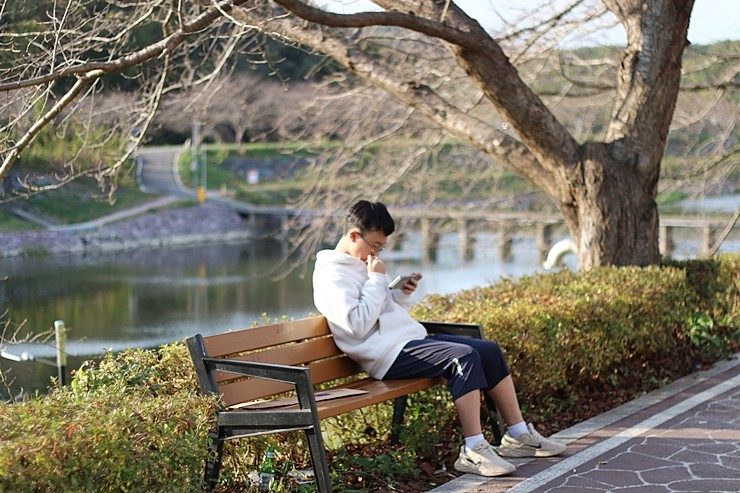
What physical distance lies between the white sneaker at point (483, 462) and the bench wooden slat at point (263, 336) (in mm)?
893

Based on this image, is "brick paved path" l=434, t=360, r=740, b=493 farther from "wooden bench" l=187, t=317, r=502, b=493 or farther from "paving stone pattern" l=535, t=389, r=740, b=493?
"wooden bench" l=187, t=317, r=502, b=493

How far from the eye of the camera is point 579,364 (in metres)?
5.63

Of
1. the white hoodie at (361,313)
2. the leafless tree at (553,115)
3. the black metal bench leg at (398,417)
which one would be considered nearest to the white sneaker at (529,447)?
the black metal bench leg at (398,417)

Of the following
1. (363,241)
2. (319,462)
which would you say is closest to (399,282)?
(363,241)

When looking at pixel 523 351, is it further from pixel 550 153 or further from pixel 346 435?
pixel 550 153

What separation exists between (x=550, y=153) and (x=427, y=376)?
9.97 feet

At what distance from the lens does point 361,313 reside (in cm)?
434

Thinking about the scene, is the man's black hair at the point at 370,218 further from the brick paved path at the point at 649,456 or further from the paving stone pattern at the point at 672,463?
the paving stone pattern at the point at 672,463

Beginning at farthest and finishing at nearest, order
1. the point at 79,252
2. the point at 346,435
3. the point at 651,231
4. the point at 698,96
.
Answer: the point at 79,252, the point at 698,96, the point at 651,231, the point at 346,435

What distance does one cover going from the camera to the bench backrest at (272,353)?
385 cm

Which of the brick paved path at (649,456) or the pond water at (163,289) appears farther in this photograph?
the pond water at (163,289)

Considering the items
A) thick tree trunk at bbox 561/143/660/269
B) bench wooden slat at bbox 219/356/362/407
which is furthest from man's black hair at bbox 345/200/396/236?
thick tree trunk at bbox 561/143/660/269

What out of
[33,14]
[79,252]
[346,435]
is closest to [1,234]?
[79,252]

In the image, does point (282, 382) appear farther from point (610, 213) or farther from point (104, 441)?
point (610, 213)
